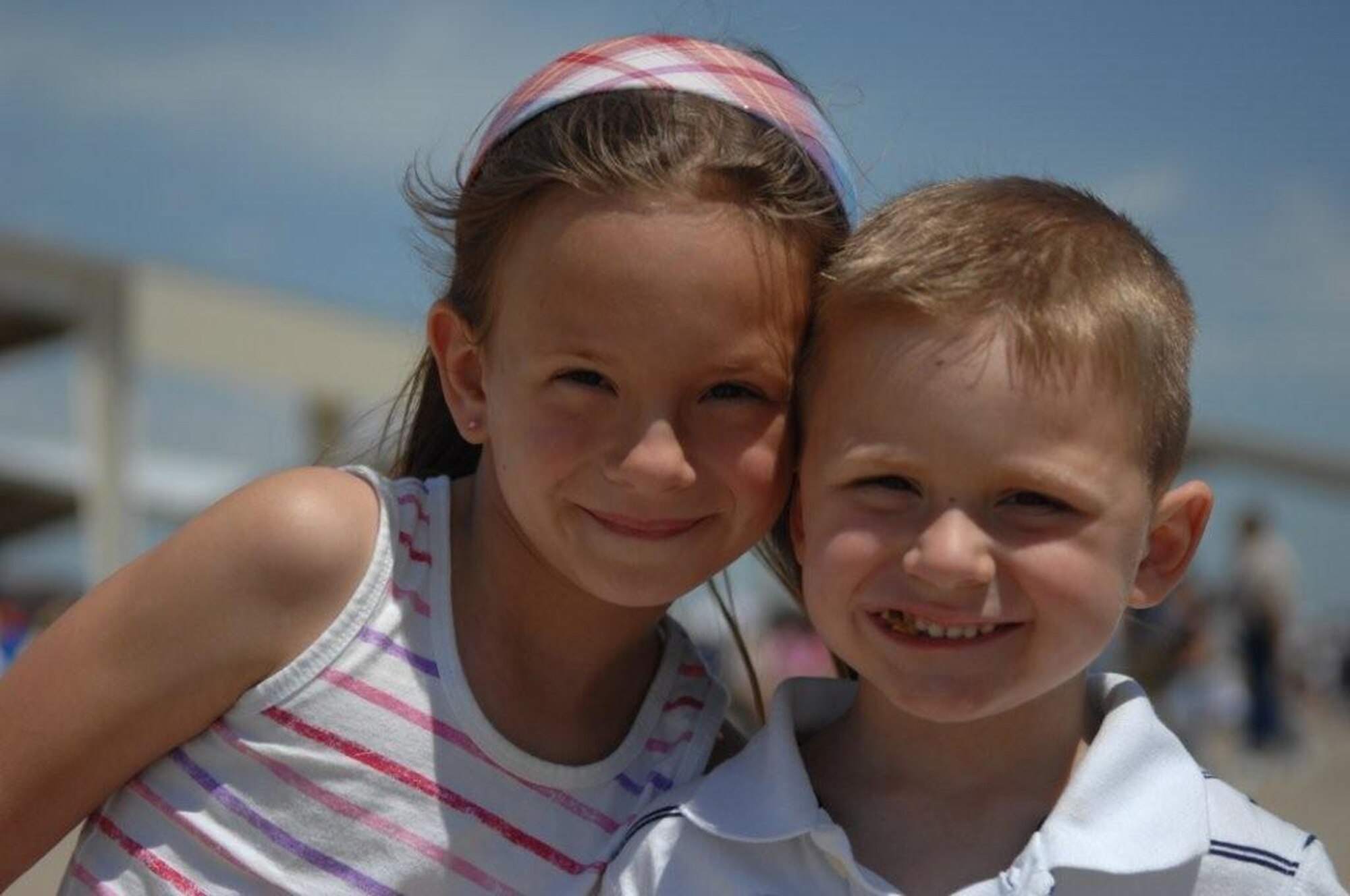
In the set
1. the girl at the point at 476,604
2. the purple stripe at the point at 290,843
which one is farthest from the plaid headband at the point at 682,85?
the purple stripe at the point at 290,843

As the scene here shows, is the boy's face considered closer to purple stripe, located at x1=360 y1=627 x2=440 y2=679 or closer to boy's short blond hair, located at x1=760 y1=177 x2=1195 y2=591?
boy's short blond hair, located at x1=760 y1=177 x2=1195 y2=591

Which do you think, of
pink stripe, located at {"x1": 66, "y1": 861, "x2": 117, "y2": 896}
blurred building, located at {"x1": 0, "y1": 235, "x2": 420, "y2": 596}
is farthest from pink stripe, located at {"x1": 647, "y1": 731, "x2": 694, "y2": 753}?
blurred building, located at {"x1": 0, "y1": 235, "x2": 420, "y2": 596}

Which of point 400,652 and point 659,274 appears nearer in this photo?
point 659,274

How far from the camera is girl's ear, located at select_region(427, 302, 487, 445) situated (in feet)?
7.25

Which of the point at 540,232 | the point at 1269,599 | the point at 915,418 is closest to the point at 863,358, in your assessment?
the point at 915,418

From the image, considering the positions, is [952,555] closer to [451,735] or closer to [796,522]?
[796,522]

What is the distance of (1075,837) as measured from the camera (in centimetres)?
176

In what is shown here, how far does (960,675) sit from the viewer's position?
1.82 m

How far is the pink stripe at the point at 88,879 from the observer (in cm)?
210

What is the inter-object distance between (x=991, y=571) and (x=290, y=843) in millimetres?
945

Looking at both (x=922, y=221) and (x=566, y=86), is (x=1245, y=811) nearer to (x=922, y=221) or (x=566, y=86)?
(x=922, y=221)

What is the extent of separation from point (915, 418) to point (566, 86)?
724mm

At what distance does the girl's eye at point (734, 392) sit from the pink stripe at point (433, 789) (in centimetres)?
61

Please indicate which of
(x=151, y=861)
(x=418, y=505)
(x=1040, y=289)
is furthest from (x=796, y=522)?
(x=151, y=861)
